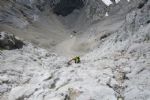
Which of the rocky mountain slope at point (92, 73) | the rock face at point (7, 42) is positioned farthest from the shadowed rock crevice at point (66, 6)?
the rock face at point (7, 42)

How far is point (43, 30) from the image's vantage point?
104 meters

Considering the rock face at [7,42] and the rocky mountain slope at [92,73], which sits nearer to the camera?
the rocky mountain slope at [92,73]

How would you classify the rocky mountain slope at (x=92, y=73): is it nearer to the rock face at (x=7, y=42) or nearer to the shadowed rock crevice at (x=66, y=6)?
the rock face at (x=7, y=42)

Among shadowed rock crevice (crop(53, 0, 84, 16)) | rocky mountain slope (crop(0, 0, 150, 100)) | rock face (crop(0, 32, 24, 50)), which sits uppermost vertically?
shadowed rock crevice (crop(53, 0, 84, 16))

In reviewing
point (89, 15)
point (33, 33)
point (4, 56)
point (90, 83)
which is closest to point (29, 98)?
point (90, 83)

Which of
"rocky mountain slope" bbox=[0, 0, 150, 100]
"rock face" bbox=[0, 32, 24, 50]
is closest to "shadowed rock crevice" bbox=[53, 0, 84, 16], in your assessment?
"rocky mountain slope" bbox=[0, 0, 150, 100]

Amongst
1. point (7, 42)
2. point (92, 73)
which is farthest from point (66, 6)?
point (92, 73)

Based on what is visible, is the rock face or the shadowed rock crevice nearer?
the rock face

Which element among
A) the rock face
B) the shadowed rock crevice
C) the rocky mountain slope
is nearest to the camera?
the rocky mountain slope

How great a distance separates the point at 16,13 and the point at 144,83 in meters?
87.0

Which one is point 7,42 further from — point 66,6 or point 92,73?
A: point 66,6

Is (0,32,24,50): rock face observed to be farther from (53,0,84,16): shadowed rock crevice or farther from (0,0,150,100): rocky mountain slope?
(53,0,84,16): shadowed rock crevice

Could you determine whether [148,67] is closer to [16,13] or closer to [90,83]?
[90,83]

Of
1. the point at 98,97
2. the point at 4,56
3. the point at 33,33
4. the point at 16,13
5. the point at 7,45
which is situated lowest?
the point at 98,97
